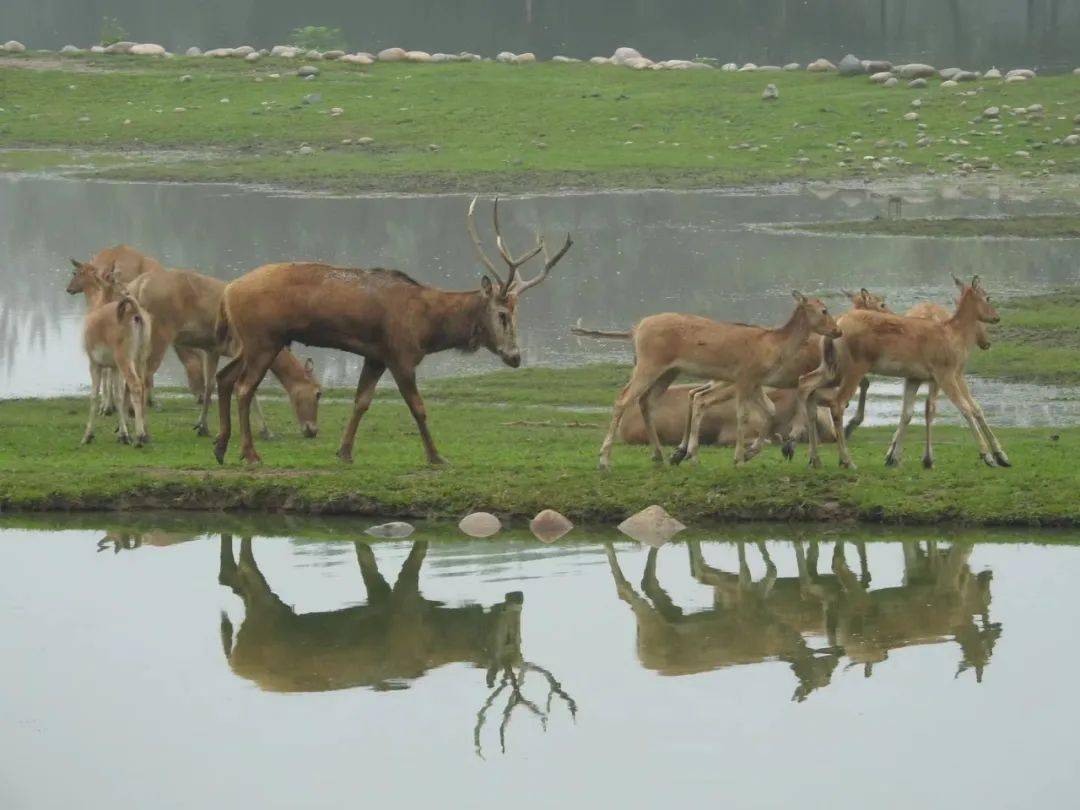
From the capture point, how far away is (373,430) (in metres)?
19.8

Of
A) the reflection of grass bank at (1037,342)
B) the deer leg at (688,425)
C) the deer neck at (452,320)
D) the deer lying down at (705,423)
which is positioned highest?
the deer neck at (452,320)

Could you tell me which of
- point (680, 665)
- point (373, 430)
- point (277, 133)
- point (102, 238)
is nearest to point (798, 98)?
point (277, 133)

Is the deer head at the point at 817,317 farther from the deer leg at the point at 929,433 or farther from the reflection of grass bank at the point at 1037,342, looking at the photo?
the reflection of grass bank at the point at 1037,342

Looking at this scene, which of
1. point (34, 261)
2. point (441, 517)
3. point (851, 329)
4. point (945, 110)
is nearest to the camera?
point (441, 517)

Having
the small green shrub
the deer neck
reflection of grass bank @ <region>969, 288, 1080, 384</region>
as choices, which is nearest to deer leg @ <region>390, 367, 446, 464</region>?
the deer neck

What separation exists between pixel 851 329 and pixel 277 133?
31633 millimetres

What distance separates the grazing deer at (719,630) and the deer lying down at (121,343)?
5.32 meters

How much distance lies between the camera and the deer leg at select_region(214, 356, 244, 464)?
1748 cm

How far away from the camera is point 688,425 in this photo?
719 inches

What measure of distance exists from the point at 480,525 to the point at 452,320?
247cm

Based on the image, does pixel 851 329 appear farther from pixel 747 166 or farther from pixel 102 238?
pixel 747 166

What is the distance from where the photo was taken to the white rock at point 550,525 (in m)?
15.9

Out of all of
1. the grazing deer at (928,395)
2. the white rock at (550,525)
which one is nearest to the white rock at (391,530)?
the white rock at (550,525)

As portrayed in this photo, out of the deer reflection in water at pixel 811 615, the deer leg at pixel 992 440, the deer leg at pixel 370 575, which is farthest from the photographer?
the deer leg at pixel 992 440
